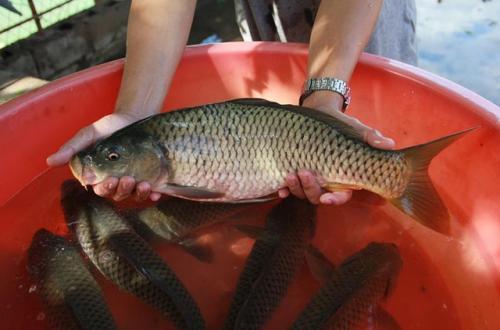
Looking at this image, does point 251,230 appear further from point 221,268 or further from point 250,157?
point 250,157

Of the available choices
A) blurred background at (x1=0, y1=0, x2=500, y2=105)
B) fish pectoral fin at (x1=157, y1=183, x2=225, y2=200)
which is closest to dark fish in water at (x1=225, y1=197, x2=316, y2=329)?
fish pectoral fin at (x1=157, y1=183, x2=225, y2=200)

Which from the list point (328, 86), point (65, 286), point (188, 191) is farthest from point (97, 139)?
point (328, 86)

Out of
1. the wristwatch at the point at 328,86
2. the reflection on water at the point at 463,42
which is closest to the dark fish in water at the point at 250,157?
the wristwatch at the point at 328,86

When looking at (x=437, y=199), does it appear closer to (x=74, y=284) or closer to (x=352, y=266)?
(x=352, y=266)

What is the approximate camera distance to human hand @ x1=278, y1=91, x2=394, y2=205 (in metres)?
1.41

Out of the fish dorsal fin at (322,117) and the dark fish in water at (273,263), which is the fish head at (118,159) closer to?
the fish dorsal fin at (322,117)

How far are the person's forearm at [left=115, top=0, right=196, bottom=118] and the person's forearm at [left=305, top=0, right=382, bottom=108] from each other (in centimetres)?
41

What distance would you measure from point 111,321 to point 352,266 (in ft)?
2.10

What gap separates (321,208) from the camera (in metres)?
1.81

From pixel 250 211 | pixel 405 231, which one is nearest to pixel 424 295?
pixel 405 231

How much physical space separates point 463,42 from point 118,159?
8.96ft

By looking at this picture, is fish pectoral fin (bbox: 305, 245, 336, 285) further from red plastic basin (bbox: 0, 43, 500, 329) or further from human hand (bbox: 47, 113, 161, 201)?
human hand (bbox: 47, 113, 161, 201)

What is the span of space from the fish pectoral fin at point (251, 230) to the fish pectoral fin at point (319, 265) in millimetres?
153

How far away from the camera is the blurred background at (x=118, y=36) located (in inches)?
119
